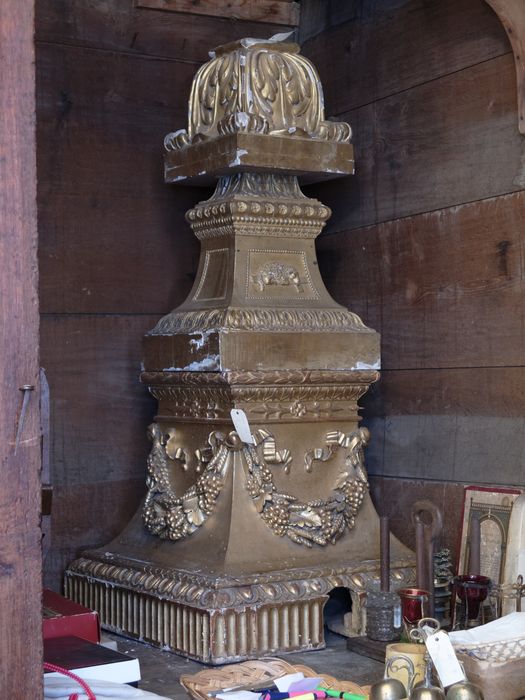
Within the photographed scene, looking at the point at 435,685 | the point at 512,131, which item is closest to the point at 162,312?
the point at 512,131

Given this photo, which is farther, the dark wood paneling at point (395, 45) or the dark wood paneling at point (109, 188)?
the dark wood paneling at point (109, 188)

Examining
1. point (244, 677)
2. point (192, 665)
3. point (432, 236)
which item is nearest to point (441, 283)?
point (432, 236)

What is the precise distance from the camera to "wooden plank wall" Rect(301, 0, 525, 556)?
10.5ft

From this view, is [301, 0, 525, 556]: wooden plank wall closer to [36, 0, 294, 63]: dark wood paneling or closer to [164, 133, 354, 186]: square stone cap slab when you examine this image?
[164, 133, 354, 186]: square stone cap slab

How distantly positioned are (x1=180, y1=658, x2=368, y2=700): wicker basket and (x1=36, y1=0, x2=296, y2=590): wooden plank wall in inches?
52.0

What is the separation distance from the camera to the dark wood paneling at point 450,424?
10.4 feet

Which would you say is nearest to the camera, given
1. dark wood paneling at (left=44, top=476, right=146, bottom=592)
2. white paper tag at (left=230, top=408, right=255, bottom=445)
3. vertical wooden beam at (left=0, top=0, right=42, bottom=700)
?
vertical wooden beam at (left=0, top=0, right=42, bottom=700)

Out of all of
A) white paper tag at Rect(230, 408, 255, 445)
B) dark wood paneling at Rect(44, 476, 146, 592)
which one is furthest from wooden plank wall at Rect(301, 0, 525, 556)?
dark wood paneling at Rect(44, 476, 146, 592)

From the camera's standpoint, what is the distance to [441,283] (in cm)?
343

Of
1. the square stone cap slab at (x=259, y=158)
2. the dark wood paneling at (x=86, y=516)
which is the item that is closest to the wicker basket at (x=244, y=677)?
the dark wood paneling at (x=86, y=516)

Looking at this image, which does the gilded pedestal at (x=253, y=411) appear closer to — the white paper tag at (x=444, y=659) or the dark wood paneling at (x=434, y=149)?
the dark wood paneling at (x=434, y=149)

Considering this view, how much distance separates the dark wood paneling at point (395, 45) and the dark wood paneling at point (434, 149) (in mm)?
A: 44

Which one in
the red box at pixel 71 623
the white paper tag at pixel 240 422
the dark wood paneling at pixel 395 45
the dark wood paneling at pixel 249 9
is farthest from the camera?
the dark wood paneling at pixel 249 9

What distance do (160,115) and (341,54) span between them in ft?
2.13
